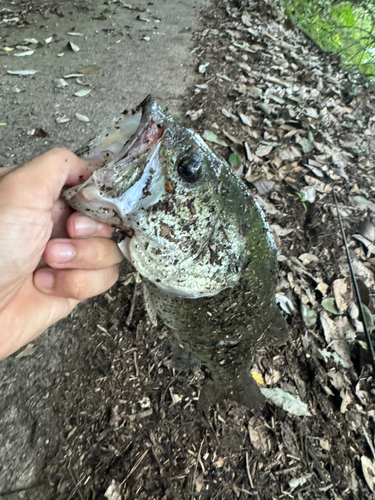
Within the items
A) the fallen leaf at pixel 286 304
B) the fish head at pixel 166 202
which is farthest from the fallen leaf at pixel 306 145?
the fish head at pixel 166 202

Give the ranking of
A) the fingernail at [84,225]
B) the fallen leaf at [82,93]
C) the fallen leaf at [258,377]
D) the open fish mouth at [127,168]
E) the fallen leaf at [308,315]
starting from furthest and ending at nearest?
1. the fallen leaf at [82,93]
2. the fallen leaf at [308,315]
3. the fallen leaf at [258,377]
4. the fingernail at [84,225]
5. the open fish mouth at [127,168]

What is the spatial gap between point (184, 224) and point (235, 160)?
8.43 feet

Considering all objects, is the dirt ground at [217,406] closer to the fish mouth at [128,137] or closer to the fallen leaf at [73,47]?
the fish mouth at [128,137]

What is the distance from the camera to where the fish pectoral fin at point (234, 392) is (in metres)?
2.11

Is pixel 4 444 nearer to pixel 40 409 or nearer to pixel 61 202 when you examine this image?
pixel 40 409

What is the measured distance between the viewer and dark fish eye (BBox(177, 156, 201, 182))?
48.4 inches

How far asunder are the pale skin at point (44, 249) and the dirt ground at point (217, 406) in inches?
23.3

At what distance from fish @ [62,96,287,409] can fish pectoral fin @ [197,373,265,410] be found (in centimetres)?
42

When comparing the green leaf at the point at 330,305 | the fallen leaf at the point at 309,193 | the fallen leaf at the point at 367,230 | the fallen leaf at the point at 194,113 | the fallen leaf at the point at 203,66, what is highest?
the fallen leaf at the point at 203,66

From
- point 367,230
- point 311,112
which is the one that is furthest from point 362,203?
point 311,112

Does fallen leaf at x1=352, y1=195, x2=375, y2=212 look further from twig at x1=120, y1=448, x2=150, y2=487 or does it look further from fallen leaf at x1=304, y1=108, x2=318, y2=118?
twig at x1=120, y1=448, x2=150, y2=487

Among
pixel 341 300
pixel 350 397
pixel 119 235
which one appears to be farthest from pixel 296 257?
pixel 119 235

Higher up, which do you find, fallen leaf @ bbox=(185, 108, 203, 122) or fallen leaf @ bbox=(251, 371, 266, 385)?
fallen leaf @ bbox=(185, 108, 203, 122)

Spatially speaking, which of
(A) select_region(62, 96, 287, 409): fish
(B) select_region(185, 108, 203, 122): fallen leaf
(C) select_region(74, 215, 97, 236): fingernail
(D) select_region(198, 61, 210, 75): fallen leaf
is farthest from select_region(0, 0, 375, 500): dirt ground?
(D) select_region(198, 61, 210, 75): fallen leaf
